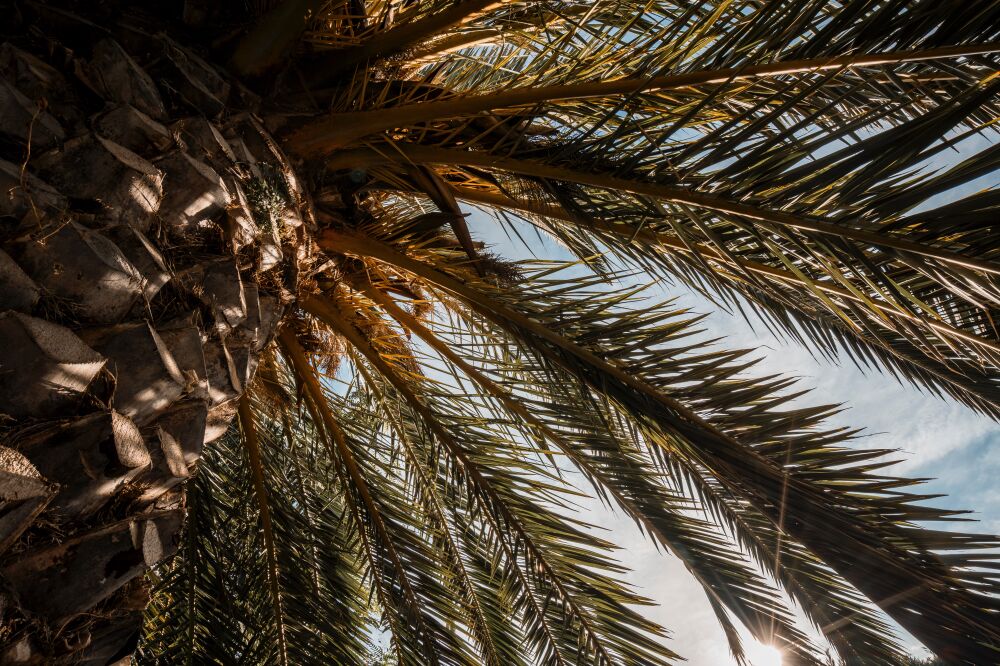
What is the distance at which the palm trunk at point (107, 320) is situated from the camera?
5.39ft

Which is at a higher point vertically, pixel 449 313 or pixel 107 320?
pixel 449 313

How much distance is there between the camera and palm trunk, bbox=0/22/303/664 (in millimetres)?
1643

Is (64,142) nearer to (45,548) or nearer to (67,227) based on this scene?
(67,227)

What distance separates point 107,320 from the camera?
188cm

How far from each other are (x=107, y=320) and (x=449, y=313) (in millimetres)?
2440

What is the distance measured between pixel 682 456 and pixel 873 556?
110cm

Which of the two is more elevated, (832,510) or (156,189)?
(156,189)

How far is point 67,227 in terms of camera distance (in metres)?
1.80

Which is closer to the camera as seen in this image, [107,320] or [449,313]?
[107,320]

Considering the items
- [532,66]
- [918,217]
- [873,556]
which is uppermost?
[532,66]

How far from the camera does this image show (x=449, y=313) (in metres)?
4.19

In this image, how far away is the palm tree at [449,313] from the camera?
1867mm

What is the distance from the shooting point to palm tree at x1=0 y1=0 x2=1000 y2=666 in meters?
1.87

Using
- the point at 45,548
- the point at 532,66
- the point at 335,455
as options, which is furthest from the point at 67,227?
the point at 335,455
